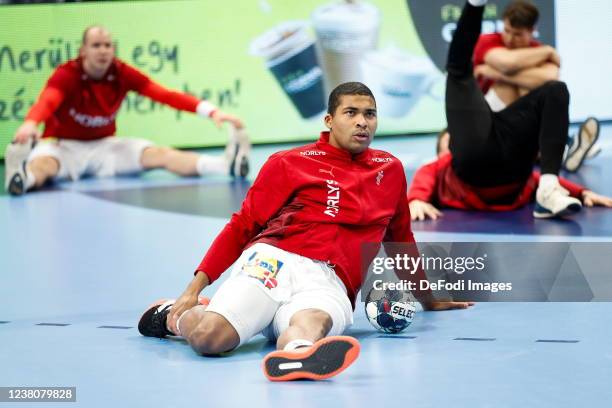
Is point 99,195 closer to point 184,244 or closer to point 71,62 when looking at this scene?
point 71,62

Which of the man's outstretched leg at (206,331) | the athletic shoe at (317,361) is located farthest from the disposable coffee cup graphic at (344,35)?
the athletic shoe at (317,361)

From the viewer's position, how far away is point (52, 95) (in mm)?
8891

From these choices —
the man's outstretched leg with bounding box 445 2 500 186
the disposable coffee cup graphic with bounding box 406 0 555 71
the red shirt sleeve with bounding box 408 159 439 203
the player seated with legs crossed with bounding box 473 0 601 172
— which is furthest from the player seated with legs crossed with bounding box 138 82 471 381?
the disposable coffee cup graphic with bounding box 406 0 555 71

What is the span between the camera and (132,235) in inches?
269

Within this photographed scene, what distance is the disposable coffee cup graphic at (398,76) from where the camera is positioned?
10.7m

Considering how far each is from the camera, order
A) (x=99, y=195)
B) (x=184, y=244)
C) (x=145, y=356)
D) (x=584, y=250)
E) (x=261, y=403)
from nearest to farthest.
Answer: (x=261, y=403)
(x=145, y=356)
(x=584, y=250)
(x=184, y=244)
(x=99, y=195)

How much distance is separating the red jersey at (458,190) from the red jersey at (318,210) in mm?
2784

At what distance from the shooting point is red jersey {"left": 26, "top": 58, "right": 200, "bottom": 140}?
905 centimetres

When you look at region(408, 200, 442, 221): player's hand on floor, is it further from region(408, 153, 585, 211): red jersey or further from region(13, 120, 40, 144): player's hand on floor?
region(13, 120, 40, 144): player's hand on floor

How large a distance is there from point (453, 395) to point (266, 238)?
3.80 feet

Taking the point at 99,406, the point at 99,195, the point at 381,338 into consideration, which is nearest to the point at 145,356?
the point at 99,406

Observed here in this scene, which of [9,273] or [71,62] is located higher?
[71,62]

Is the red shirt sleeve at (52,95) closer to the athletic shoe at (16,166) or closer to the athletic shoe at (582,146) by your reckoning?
the athletic shoe at (16,166)

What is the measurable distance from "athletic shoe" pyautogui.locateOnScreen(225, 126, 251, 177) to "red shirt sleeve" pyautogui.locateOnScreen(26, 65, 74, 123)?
140cm
